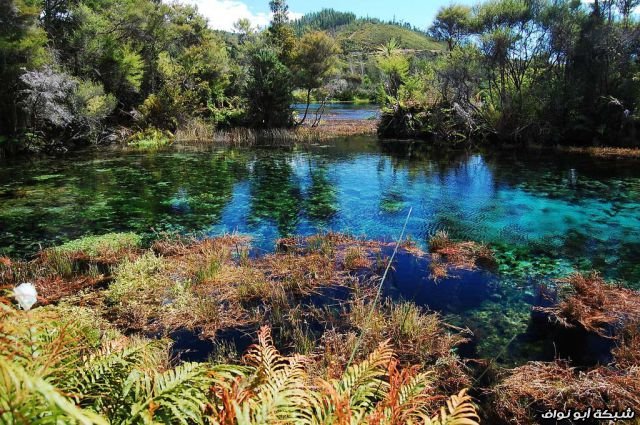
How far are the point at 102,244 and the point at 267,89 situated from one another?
2122 cm

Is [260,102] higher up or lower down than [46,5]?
lower down

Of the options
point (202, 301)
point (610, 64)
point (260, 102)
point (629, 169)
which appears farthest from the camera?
point (260, 102)

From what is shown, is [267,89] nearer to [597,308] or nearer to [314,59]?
[314,59]

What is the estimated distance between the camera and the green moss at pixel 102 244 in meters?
8.48

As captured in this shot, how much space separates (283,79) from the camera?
2795cm

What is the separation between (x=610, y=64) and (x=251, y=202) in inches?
837

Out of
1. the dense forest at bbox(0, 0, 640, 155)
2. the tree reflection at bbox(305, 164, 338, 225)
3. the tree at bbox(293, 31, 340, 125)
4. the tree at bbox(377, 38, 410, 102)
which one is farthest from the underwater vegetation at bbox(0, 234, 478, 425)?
the tree at bbox(377, 38, 410, 102)

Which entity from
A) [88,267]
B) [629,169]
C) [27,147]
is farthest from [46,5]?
[629,169]

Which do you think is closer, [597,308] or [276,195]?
[597,308]

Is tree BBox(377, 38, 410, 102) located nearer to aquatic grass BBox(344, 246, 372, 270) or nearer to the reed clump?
aquatic grass BBox(344, 246, 372, 270)

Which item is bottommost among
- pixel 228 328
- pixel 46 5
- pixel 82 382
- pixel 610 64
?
pixel 228 328

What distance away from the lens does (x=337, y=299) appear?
6.63m

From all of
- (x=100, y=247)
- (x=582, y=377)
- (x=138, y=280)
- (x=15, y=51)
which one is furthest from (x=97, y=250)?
(x=15, y=51)

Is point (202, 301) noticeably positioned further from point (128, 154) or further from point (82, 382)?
point (128, 154)
